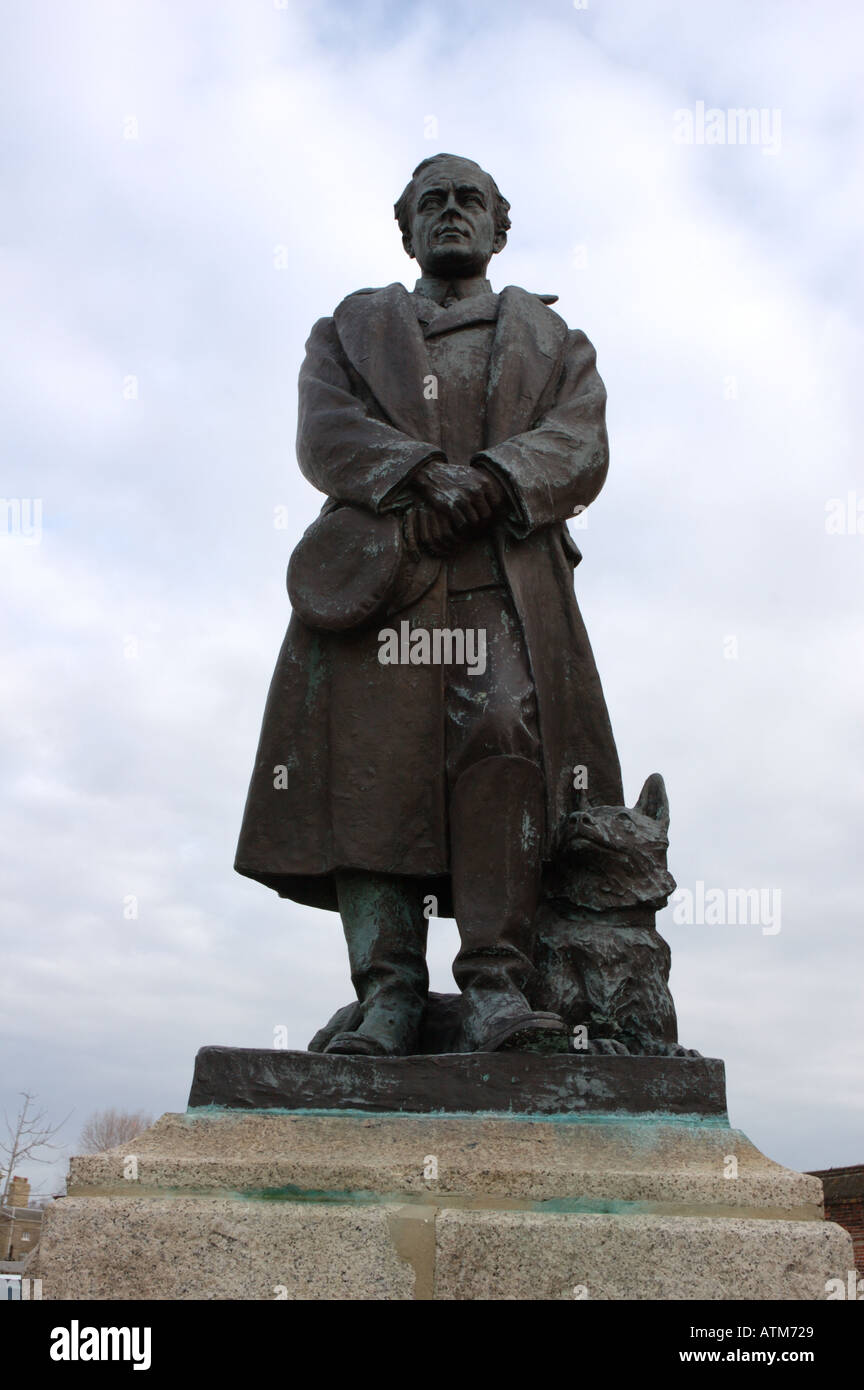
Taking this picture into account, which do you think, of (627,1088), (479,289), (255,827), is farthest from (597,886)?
(479,289)

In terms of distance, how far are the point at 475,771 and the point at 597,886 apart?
1.85 ft

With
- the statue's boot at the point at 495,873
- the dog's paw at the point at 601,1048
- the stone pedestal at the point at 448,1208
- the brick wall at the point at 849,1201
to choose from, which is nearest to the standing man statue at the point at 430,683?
the statue's boot at the point at 495,873

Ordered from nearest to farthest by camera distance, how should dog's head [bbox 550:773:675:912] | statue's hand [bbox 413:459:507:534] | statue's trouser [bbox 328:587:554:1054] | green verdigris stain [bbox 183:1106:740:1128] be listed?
green verdigris stain [bbox 183:1106:740:1128], statue's trouser [bbox 328:587:554:1054], dog's head [bbox 550:773:675:912], statue's hand [bbox 413:459:507:534]

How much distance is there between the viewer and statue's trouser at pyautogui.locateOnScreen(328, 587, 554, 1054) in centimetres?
441

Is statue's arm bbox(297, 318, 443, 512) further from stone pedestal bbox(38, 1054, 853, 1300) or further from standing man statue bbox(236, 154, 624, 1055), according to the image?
stone pedestal bbox(38, 1054, 853, 1300)

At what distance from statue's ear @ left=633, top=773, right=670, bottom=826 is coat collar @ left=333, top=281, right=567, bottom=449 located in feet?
4.33

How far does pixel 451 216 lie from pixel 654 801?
2.40m

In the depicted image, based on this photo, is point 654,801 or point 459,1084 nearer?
point 459,1084

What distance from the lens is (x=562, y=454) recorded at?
196 inches

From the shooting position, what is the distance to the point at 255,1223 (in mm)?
3631

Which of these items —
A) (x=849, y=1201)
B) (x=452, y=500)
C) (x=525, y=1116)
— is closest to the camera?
(x=525, y=1116)

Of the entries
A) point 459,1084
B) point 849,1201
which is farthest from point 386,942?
point 849,1201

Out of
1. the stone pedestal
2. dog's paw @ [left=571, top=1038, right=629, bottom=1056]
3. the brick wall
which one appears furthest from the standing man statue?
the brick wall

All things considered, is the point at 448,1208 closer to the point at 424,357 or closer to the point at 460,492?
the point at 460,492
